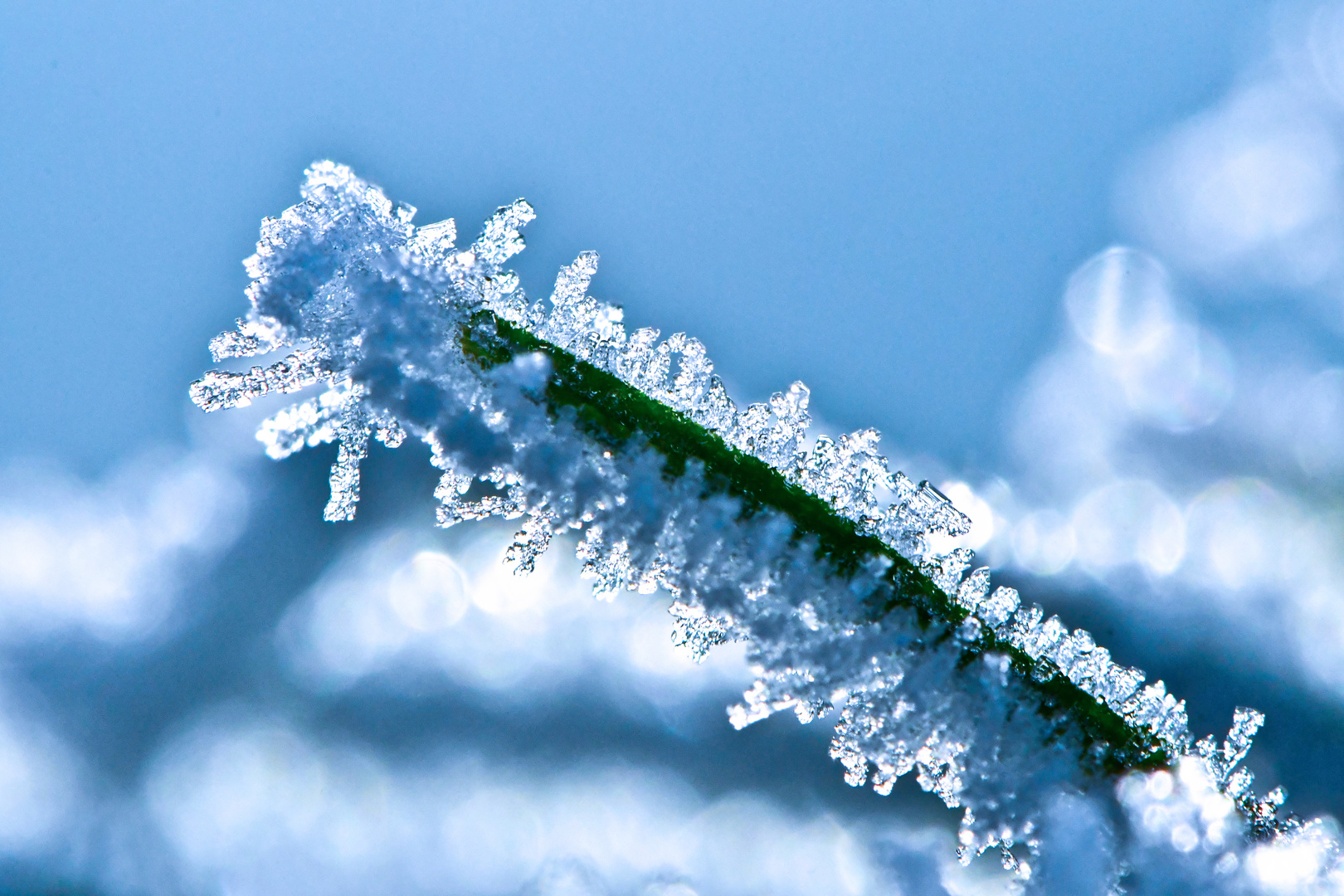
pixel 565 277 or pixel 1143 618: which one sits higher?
pixel 1143 618

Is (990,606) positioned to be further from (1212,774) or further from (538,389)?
(538,389)

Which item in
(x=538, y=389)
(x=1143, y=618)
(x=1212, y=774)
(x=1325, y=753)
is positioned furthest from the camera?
(x=1143, y=618)

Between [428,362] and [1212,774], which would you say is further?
[1212,774]

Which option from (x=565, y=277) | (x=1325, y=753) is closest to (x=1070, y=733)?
(x=565, y=277)

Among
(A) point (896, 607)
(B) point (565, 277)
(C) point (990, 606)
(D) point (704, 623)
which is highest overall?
(B) point (565, 277)

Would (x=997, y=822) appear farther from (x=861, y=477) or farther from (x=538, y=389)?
(x=538, y=389)

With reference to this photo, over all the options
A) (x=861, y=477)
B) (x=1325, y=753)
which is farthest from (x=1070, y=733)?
(x=1325, y=753)

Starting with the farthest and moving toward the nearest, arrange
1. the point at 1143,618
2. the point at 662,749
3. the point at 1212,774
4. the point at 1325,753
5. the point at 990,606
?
the point at 662,749 < the point at 1143,618 < the point at 1325,753 < the point at 1212,774 < the point at 990,606
